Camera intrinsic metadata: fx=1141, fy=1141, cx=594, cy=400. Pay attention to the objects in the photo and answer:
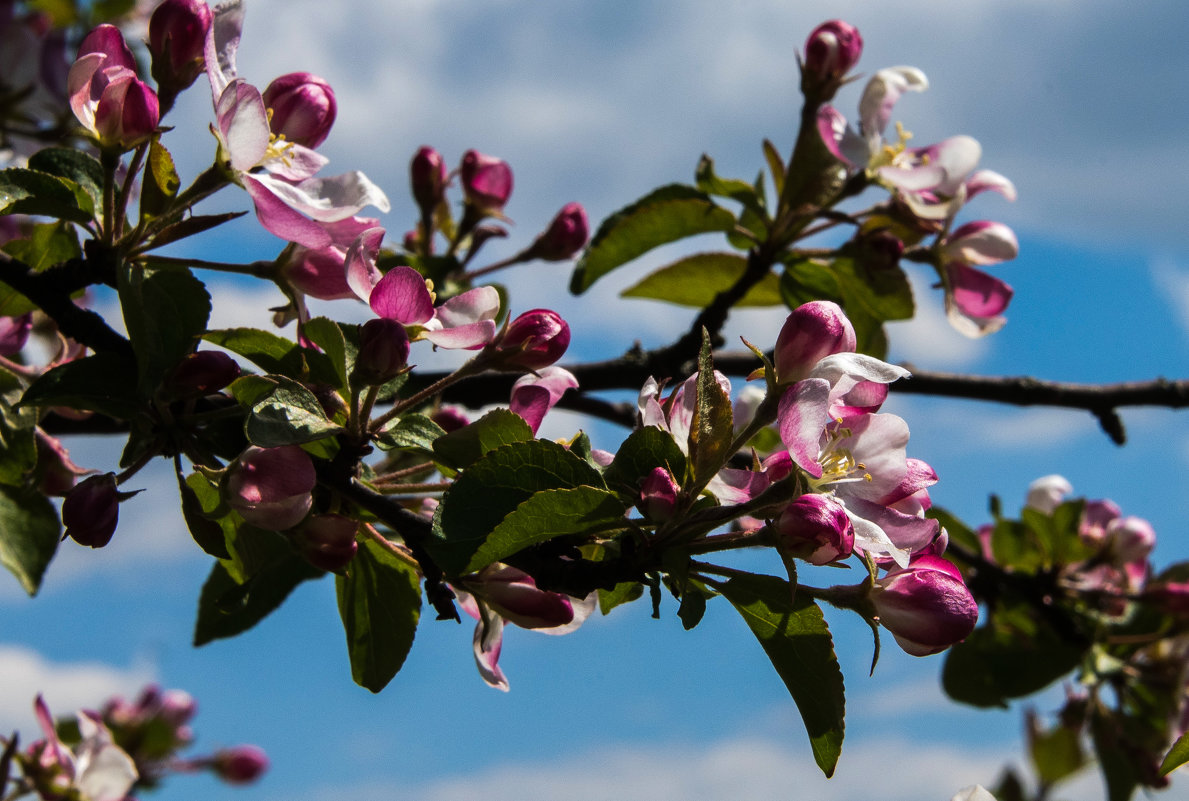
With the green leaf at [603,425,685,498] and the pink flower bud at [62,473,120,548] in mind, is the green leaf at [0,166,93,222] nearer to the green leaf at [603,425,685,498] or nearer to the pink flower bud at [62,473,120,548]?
the pink flower bud at [62,473,120,548]

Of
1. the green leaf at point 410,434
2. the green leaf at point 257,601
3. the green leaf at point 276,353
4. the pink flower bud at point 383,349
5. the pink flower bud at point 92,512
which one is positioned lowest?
the green leaf at point 257,601

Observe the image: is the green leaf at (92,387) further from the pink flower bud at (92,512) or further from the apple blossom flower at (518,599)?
the apple blossom flower at (518,599)

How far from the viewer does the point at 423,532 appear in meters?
1.04

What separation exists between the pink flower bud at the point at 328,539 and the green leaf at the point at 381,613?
143 mm

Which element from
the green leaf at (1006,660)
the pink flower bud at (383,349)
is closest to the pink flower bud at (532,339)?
the pink flower bud at (383,349)

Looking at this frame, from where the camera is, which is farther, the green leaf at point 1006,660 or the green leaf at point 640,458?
the green leaf at point 1006,660

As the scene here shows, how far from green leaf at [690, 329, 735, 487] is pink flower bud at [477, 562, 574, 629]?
0.23 m

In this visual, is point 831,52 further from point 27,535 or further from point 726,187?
point 27,535

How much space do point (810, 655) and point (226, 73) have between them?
2.73 feet

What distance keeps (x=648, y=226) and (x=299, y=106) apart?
832mm

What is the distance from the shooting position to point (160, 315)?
3.56ft

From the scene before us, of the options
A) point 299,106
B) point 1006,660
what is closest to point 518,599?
point 299,106

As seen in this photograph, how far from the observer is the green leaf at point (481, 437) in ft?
3.42

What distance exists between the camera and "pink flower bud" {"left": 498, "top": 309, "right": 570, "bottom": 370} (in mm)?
1104
